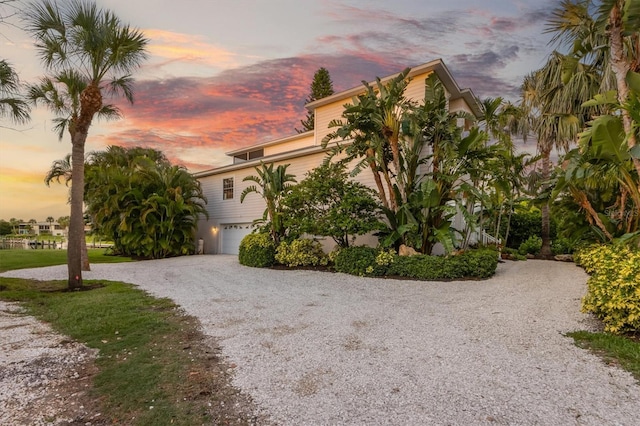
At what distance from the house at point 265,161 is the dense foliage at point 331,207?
→ 2.36m

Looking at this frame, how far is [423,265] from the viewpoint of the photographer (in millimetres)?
9039

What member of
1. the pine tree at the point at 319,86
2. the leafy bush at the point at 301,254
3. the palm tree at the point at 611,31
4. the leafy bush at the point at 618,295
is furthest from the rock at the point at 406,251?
the pine tree at the point at 319,86

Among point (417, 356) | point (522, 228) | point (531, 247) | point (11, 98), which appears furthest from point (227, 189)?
point (417, 356)

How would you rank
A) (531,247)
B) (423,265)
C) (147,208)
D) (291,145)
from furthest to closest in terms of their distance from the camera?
1. (291,145)
2. (147,208)
3. (531,247)
4. (423,265)

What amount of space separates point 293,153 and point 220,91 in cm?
398

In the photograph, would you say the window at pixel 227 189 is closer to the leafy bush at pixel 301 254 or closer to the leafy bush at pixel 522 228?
the leafy bush at pixel 301 254

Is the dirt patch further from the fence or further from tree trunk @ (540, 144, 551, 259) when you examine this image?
the fence

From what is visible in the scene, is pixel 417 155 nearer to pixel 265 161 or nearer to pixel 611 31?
pixel 611 31

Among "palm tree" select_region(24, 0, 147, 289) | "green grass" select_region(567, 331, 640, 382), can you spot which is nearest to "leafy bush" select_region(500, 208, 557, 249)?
"green grass" select_region(567, 331, 640, 382)

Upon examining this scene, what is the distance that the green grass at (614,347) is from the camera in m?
3.45

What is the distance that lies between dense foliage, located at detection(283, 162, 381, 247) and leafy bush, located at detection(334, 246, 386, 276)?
56 centimetres

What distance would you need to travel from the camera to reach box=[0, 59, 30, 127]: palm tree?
8.40m

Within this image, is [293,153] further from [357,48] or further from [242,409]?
[242,409]

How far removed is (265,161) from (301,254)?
677cm
